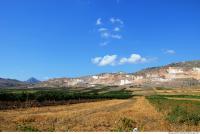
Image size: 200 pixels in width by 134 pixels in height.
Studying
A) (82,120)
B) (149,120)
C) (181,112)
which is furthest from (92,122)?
(181,112)

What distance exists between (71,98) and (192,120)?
2506 inches

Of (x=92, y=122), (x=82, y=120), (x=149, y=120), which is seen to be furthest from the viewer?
(x=82, y=120)

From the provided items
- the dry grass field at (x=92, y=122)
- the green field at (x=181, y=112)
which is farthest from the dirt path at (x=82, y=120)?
the green field at (x=181, y=112)

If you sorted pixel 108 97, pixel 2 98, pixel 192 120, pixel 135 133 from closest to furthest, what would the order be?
pixel 135 133 → pixel 192 120 → pixel 2 98 → pixel 108 97

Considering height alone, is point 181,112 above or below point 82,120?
above

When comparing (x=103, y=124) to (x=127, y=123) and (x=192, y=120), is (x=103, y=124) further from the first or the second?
(x=192, y=120)

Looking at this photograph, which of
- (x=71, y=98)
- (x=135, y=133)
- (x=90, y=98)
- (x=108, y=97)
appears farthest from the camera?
(x=108, y=97)

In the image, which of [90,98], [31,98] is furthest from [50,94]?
[90,98]

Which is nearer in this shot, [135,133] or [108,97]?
[135,133]

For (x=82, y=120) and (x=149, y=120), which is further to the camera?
(x=82, y=120)

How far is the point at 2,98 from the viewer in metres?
71.2

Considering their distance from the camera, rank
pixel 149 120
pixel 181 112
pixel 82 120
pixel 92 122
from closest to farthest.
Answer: pixel 92 122, pixel 149 120, pixel 82 120, pixel 181 112

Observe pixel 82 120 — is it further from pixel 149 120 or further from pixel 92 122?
pixel 149 120

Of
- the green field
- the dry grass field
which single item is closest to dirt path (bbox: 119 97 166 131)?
the dry grass field
